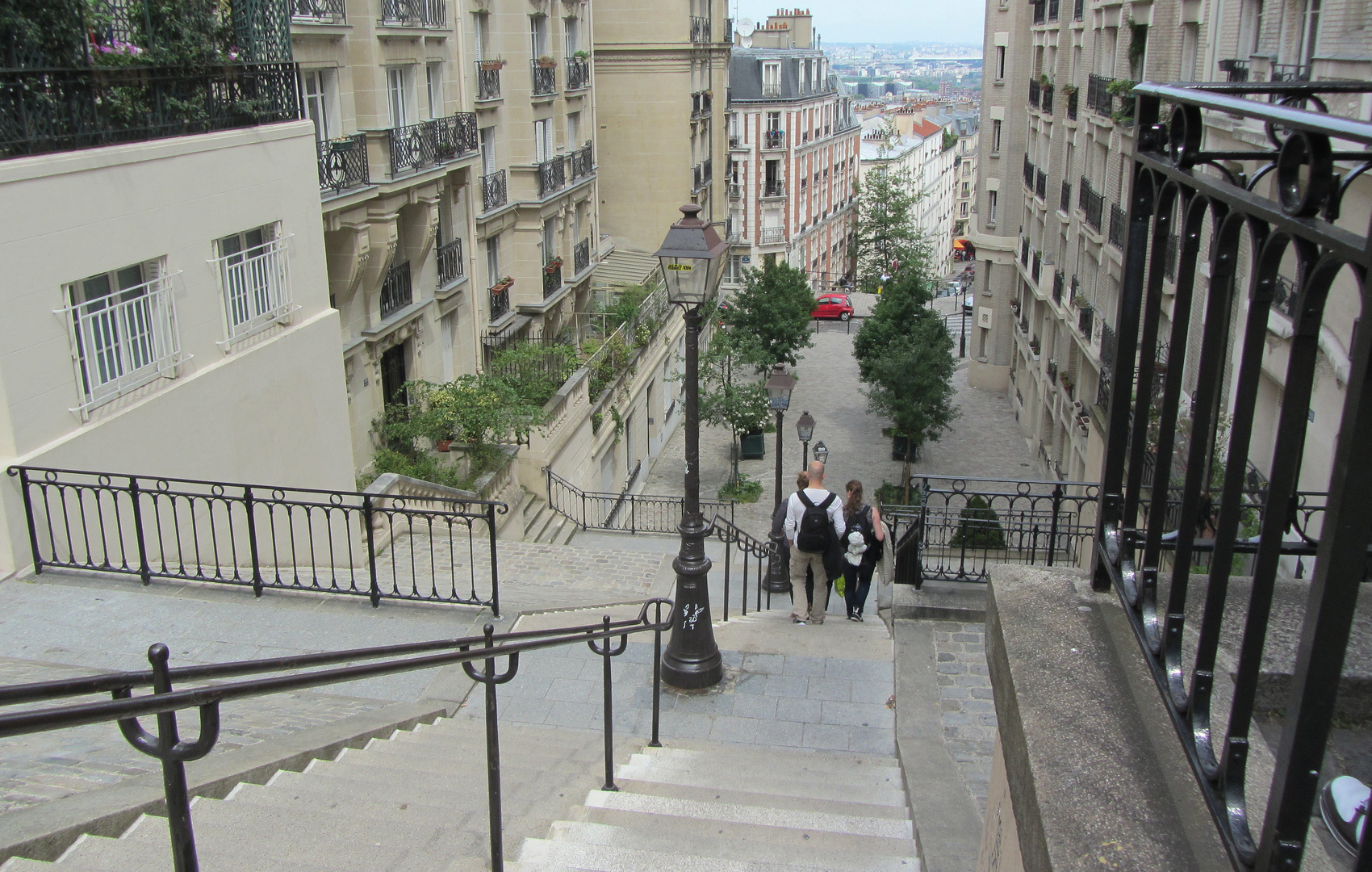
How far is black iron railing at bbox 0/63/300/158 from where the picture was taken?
321 inches

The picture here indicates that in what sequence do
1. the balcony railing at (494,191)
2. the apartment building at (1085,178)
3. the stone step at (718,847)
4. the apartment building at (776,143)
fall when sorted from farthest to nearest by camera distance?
the apartment building at (776,143) < the balcony railing at (494,191) < the apartment building at (1085,178) < the stone step at (718,847)

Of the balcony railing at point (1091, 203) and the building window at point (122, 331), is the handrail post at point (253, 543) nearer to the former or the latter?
the building window at point (122, 331)

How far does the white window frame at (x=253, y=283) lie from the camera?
1070 cm

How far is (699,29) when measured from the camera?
119ft

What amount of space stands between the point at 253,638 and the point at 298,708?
1.50m

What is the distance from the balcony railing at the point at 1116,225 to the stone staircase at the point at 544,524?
40.7ft

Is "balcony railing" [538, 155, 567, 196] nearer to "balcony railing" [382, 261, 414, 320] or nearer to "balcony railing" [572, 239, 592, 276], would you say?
→ "balcony railing" [572, 239, 592, 276]

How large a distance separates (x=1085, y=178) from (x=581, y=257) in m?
13.8

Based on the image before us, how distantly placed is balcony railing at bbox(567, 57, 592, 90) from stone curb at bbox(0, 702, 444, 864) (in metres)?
24.0

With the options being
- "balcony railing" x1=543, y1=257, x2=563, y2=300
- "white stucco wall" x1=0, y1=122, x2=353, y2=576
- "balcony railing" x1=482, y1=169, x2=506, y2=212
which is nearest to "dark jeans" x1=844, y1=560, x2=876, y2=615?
"white stucco wall" x1=0, y1=122, x2=353, y2=576

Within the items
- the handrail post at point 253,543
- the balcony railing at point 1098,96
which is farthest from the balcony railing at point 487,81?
the handrail post at point 253,543

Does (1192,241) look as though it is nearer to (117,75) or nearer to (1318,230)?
(1318,230)

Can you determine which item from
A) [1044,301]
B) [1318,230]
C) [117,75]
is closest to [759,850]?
[1318,230]

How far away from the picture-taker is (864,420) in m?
33.9
